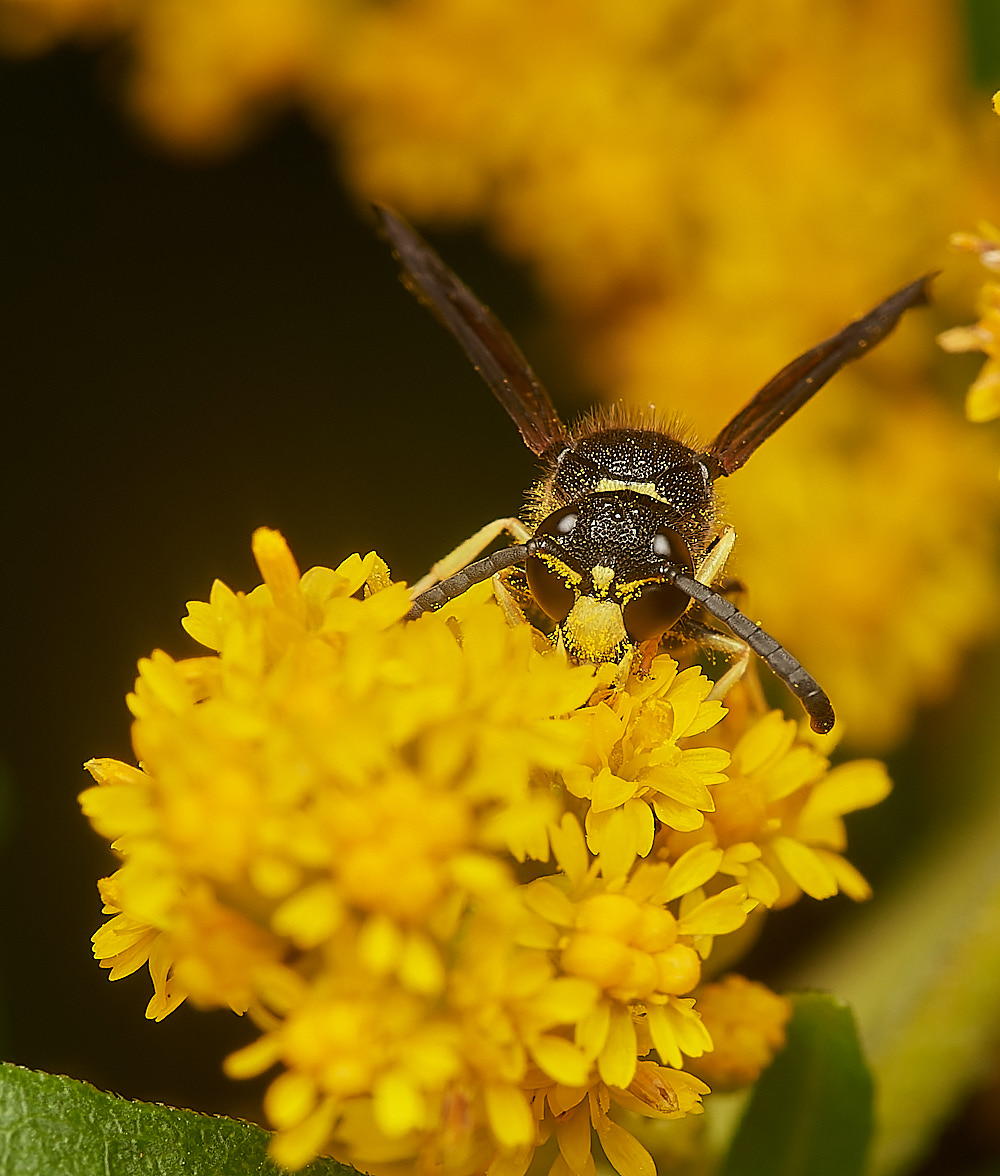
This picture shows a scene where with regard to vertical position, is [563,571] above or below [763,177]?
above

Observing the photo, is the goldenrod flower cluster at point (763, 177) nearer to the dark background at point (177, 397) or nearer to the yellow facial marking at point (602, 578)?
the dark background at point (177, 397)

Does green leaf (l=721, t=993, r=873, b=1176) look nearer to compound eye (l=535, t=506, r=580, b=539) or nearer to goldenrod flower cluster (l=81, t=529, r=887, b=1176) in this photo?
goldenrod flower cluster (l=81, t=529, r=887, b=1176)

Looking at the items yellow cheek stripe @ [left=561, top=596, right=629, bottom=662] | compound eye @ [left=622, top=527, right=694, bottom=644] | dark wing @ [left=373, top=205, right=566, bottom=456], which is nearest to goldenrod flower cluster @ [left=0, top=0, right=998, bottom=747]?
dark wing @ [left=373, top=205, right=566, bottom=456]

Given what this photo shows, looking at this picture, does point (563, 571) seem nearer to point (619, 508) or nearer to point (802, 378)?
point (619, 508)

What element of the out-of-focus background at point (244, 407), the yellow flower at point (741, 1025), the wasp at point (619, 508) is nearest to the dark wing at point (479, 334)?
the wasp at point (619, 508)

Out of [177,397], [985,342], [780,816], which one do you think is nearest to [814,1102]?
[780,816]

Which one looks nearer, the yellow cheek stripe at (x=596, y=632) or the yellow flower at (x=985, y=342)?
the yellow cheek stripe at (x=596, y=632)

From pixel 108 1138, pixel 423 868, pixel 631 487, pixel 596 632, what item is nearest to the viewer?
pixel 423 868
